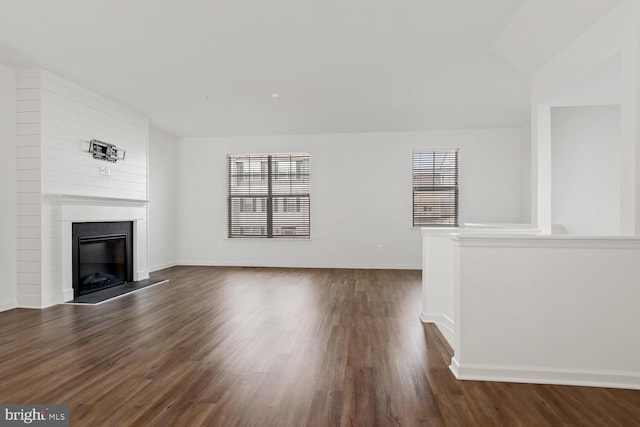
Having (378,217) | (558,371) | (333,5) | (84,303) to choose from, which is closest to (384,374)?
(558,371)

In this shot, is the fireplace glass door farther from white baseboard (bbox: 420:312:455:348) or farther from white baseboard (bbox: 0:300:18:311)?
white baseboard (bbox: 420:312:455:348)

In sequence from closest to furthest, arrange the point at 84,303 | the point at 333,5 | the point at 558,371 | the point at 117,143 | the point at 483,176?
the point at 558,371
the point at 333,5
the point at 84,303
the point at 117,143
the point at 483,176

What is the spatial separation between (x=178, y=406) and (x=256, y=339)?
1130 millimetres

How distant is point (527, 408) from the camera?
197 centimetres

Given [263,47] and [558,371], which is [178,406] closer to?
[558,371]

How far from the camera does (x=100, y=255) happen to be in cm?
520

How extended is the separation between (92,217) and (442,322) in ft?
15.4

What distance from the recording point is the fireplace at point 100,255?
469 centimetres

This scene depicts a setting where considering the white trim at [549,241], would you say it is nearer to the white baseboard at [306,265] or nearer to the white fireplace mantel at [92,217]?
the white fireplace mantel at [92,217]

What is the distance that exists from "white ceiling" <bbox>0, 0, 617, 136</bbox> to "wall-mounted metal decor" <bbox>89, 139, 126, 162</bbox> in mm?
727

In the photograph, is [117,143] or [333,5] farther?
[117,143]

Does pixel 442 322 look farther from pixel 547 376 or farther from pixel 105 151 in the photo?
pixel 105 151

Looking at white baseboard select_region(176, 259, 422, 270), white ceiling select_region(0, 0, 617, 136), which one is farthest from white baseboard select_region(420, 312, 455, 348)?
white baseboard select_region(176, 259, 422, 270)

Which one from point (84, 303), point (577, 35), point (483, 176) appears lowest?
point (84, 303)
